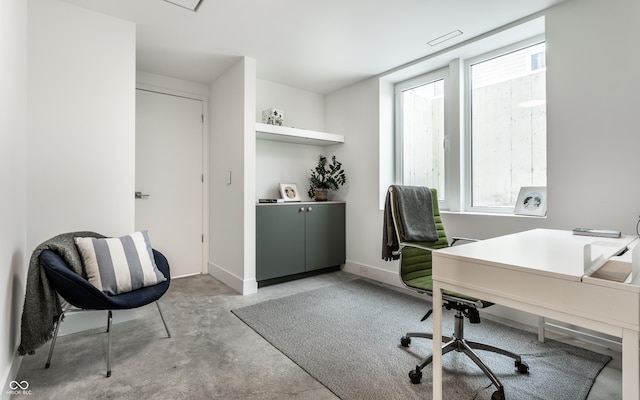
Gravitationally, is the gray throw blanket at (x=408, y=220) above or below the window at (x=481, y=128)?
below

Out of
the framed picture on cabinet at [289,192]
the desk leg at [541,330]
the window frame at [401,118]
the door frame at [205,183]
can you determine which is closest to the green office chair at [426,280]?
the desk leg at [541,330]

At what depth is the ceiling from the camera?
2.27m

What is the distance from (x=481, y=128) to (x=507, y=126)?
0.77 feet

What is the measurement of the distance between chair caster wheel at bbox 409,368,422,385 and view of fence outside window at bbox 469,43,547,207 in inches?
71.1

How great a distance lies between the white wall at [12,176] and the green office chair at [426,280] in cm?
213

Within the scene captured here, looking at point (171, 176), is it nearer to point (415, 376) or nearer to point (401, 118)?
point (401, 118)

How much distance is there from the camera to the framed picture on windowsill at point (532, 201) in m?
2.42

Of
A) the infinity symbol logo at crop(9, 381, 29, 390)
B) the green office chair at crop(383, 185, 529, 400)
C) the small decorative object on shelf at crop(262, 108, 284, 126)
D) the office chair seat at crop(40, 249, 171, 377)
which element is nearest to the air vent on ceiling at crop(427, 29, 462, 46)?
the green office chair at crop(383, 185, 529, 400)

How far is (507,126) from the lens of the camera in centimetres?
276

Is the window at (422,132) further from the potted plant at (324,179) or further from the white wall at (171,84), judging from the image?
the white wall at (171,84)

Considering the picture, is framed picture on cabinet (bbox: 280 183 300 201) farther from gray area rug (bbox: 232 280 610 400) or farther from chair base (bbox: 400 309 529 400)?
chair base (bbox: 400 309 529 400)

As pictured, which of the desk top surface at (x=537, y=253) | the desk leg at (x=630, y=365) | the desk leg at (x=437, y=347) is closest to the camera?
the desk leg at (x=630, y=365)

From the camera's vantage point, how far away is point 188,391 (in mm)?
1609

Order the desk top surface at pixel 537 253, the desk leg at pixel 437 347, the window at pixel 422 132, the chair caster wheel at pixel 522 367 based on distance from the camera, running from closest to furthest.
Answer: the desk top surface at pixel 537 253
the desk leg at pixel 437 347
the chair caster wheel at pixel 522 367
the window at pixel 422 132
